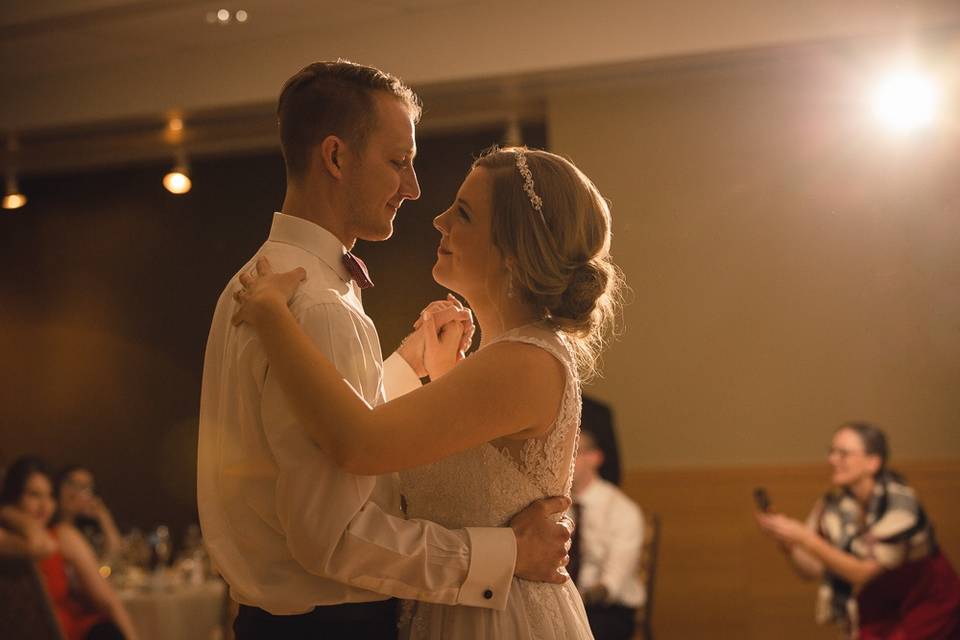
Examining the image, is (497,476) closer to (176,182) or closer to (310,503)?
(310,503)

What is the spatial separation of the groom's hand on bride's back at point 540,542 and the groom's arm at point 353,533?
0.06 metres

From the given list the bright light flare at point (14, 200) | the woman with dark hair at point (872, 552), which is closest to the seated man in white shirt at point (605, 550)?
the woman with dark hair at point (872, 552)

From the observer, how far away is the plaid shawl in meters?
4.46

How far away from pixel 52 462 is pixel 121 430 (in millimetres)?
419

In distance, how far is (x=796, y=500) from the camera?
557 centimetres

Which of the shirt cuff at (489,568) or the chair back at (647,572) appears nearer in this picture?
the shirt cuff at (489,568)

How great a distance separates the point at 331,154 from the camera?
5.84 ft

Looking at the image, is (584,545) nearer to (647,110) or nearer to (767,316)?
(767,316)

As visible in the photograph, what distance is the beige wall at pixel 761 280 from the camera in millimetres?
4887

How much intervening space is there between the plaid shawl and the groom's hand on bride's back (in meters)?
3.14

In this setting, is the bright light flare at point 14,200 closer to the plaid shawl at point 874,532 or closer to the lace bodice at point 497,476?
the plaid shawl at point 874,532

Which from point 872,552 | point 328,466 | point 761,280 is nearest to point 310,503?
point 328,466

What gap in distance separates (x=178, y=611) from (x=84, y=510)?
97 cm

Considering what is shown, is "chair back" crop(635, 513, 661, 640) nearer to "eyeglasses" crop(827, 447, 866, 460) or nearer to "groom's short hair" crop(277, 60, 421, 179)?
"eyeglasses" crop(827, 447, 866, 460)
